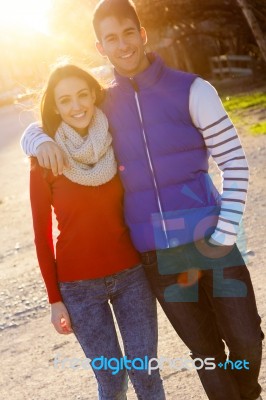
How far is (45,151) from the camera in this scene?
2.92m

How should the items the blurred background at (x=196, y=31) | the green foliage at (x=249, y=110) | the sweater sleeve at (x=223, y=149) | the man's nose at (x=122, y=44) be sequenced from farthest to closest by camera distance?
the blurred background at (x=196, y=31) < the green foliage at (x=249, y=110) < the man's nose at (x=122, y=44) < the sweater sleeve at (x=223, y=149)

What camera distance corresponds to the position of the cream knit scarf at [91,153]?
9.70ft

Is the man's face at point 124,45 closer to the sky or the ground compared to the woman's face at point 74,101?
closer to the sky

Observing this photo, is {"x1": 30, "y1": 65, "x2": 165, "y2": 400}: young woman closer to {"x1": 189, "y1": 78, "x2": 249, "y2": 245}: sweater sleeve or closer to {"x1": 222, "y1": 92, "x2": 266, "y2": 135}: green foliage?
{"x1": 189, "y1": 78, "x2": 249, "y2": 245}: sweater sleeve

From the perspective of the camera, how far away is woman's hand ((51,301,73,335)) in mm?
3021

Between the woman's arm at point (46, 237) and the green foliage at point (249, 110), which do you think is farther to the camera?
the green foliage at point (249, 110)

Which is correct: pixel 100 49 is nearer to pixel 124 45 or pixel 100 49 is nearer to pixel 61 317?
pixel 124 45

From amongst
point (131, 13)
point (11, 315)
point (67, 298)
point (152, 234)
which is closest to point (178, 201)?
point (152, 234)

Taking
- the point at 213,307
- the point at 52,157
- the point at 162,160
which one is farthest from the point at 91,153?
the point at 213,307

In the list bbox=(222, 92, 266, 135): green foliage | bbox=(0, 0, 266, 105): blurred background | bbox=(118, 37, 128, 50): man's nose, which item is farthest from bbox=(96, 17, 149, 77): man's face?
bbox=(0, 0, 266, 105): blurred background

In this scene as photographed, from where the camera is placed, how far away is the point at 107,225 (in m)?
3.04

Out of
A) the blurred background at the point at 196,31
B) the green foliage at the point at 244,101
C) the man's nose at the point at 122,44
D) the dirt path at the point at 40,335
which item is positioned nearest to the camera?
the man's nose at the point at 122,44

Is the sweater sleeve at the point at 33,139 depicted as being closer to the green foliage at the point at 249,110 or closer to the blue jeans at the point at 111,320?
the blue jeans at the point at 111,320

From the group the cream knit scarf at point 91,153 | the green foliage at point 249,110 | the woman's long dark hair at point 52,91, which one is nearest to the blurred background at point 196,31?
the green foliage at point 249,110
